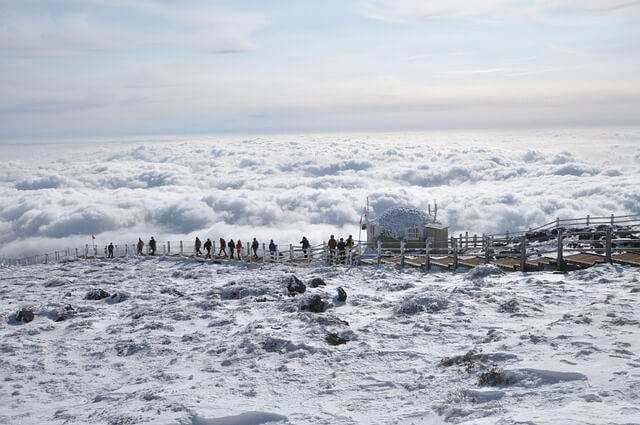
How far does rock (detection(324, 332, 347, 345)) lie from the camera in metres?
12.8

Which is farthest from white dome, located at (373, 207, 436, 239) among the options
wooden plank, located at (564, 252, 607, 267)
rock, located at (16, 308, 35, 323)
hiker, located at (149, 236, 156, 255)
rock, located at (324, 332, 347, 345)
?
rock, located at (16, 308, 35, 323)

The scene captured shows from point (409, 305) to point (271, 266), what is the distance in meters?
15.7

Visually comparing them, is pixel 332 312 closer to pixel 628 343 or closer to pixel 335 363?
pixel 335 363

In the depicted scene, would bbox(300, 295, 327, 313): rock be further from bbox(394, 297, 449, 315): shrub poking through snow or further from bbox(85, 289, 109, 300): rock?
bbox(85, 289, 109, 300): rock

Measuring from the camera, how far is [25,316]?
54.7 ft

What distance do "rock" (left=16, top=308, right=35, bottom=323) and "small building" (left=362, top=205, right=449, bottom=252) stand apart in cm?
2292

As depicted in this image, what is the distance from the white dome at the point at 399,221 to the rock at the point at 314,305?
22.0 meters

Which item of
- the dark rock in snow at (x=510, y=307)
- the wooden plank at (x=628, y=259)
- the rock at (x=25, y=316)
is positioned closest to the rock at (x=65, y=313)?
the rock at (x=25, y=316)

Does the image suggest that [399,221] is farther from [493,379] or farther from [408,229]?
[493,379]

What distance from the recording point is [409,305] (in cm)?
1532

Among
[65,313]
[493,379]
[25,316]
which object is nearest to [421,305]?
[493,379]

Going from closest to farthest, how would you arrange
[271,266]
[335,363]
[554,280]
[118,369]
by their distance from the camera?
1. [335,363]
2. [118,369]
3. [554,280]
4. [271,266]

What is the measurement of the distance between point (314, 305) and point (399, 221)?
22.7 metres

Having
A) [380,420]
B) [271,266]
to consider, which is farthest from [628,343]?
[271,266]
